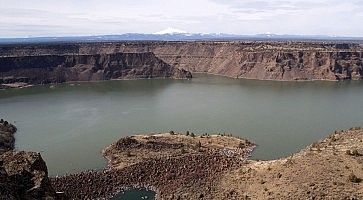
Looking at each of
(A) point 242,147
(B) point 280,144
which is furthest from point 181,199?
(B) point 280,144

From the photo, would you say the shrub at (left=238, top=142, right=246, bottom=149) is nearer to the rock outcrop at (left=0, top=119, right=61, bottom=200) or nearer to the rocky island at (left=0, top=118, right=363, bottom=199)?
the rocky island at (left=0, top=118, right=363, bottom=199)

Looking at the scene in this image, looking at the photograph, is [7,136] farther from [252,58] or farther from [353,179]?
[252,58]

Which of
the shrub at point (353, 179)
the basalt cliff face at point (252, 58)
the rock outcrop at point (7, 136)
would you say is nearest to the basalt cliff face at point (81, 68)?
the basalt cliff face at point (252, 58)

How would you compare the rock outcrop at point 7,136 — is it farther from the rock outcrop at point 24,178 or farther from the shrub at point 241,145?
the rock outcrop at point 24,178

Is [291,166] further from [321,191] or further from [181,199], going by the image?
[181,199]

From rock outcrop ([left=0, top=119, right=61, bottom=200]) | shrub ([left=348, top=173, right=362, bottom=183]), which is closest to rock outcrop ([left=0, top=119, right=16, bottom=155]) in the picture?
rock outcrop ([left=0, top=119, right=61, bottom=200])
